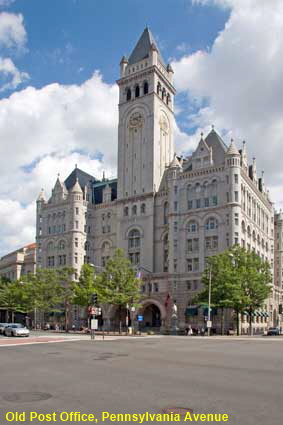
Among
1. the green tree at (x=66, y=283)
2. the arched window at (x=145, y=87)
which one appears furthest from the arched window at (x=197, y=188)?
the green tree at (x=66, y=283)

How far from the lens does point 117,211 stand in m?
91.1

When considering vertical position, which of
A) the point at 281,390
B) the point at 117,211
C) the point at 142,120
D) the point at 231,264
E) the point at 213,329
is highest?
the point at 142,120

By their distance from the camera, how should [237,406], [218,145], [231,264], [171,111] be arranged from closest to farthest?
[237,406]
[231,264]
[218,145]
[171,111]

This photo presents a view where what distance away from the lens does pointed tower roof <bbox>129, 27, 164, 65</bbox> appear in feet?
309

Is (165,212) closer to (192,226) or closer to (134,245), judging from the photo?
(192,226)

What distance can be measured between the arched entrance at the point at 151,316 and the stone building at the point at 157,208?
6.8 inches

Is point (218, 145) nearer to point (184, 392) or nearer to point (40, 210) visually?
point (40, 210)

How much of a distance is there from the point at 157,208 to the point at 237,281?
2817cm

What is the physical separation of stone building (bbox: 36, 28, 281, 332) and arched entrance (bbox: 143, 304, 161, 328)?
0.56 feet

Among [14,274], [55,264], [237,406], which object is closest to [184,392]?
[237,406]

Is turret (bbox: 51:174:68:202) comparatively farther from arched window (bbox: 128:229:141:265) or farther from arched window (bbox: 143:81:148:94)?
arched window (bbox: 143:81:148:94)

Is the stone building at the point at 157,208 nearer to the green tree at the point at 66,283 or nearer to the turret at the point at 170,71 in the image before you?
the turret at the point at 170,71

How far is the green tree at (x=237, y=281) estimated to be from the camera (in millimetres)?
60562

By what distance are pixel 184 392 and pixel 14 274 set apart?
115 metres
